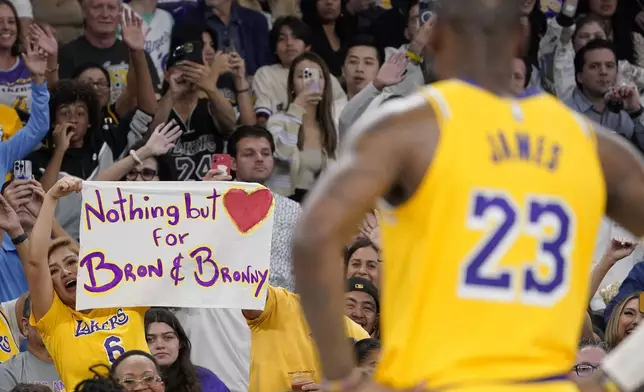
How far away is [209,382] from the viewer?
7.20 m

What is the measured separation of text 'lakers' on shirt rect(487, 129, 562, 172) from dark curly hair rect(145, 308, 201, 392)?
180 inches

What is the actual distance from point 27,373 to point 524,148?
4953 millimetres

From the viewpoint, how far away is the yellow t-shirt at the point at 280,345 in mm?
7285

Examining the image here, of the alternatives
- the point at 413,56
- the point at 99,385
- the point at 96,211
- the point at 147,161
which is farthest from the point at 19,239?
the point at 413,56

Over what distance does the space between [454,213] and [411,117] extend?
0.21 metres

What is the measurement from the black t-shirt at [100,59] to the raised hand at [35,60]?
3.86 feet

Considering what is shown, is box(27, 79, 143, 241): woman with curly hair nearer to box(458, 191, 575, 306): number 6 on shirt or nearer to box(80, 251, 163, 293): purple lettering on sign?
box(80, 251, 163, 293): purple lettering on sign

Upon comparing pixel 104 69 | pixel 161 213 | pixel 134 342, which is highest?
pixel 104 69

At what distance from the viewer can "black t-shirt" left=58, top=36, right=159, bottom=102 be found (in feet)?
33.7

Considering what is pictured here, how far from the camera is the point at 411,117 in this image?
8.73 feet

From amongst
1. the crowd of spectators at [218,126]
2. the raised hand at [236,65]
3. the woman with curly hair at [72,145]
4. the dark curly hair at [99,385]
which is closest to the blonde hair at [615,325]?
the crowd of spectators at [218,126]

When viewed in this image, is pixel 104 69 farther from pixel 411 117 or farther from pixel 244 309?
pixel 411 117

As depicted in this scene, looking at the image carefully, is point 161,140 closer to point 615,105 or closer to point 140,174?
point 140,174

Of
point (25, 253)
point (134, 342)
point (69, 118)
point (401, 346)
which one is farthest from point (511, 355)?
point (69, 118)
